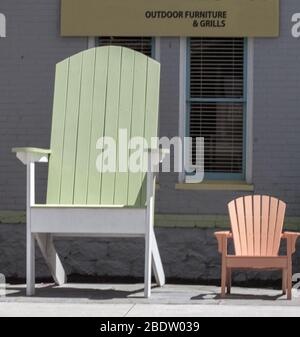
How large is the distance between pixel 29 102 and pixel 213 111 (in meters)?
2.05

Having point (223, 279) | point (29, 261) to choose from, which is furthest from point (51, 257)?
point (223, 279)

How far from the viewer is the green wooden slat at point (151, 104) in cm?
803

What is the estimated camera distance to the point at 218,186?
912 centimetres

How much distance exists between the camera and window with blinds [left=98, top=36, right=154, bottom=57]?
30.7 ft

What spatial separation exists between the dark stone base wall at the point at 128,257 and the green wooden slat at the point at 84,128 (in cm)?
118

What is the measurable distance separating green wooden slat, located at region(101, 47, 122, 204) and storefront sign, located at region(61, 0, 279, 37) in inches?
38.5

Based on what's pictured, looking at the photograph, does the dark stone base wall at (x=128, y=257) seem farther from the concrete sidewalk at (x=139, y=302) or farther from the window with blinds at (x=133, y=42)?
the window with blinds at (x=133, y=42)

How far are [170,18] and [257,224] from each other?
8.28ft

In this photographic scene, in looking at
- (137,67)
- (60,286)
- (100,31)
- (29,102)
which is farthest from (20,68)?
(60,286)

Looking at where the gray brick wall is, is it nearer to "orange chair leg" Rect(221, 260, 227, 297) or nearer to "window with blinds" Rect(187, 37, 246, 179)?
"window with blinds" Rect(187, 37, 246, 179)

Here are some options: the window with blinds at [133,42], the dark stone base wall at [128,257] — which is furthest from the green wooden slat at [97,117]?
the dark stone base wall at [128,257]

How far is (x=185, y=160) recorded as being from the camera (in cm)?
927

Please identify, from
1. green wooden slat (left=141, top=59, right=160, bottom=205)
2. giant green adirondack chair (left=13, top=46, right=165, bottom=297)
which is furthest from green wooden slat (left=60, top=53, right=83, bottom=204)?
green wooden slat (left=141, top=59, right=160, bottom=205)

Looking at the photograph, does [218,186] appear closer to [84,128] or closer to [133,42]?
[84,128]
